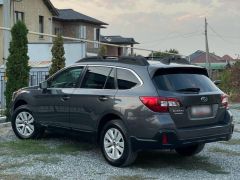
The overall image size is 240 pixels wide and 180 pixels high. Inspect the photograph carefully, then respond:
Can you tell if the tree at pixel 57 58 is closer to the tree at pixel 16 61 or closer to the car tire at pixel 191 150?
the tree at pixel 16 61

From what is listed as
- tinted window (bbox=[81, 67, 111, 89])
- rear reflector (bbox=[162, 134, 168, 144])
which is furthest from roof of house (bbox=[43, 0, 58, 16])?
rear reflector (bbox=[162, 134, 168, 144])

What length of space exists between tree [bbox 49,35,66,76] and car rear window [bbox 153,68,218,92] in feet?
24.6

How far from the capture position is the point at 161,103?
7410 millimetres

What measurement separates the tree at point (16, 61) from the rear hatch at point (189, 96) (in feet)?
19.3

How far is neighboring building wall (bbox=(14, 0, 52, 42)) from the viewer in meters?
35.2

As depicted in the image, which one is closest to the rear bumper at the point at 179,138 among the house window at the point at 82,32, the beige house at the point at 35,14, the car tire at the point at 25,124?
the car tire at the point at 25,124

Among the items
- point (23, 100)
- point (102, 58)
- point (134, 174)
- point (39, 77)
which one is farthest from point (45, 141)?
point (39, 77)

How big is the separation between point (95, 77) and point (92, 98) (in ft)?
1.47

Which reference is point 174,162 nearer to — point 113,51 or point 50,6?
point 50,6

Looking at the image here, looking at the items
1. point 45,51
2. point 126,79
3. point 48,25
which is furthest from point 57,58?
point 48,25

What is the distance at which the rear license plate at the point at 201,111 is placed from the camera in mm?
7692

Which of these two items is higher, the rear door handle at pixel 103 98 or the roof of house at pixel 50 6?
the roof of house at pixel 50 6

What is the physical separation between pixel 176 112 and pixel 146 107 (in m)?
0.47

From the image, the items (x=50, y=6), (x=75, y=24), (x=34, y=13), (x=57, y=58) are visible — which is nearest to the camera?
(x=57, y=58)
